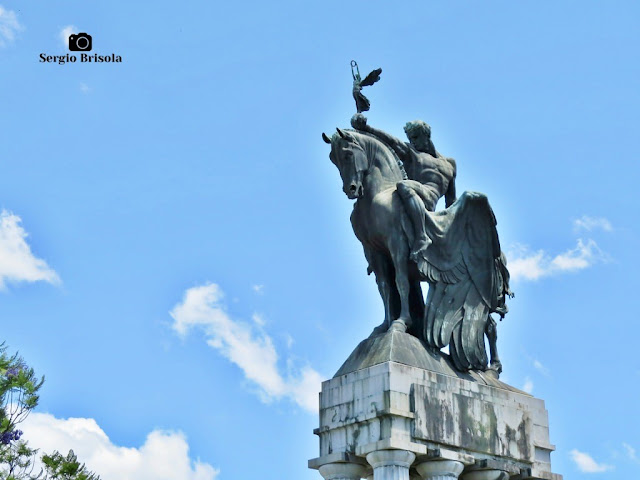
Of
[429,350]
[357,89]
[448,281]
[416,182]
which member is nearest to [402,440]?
[429,350]

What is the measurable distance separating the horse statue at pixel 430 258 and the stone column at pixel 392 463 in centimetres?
234

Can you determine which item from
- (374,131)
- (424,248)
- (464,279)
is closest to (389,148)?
(374,131)

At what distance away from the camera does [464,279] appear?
19.1 metres

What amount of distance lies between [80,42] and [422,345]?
985 cm

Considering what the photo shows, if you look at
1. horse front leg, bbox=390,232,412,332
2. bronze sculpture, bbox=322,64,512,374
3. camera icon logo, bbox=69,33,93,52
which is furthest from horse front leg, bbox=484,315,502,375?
camera icon logo, bbox=69,33,93,52

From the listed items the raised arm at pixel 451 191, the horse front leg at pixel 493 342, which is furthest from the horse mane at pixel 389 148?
the horse front leg at pixel 493 342

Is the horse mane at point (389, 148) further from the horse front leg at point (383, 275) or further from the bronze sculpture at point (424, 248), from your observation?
the horse front leg at point (383, 275)

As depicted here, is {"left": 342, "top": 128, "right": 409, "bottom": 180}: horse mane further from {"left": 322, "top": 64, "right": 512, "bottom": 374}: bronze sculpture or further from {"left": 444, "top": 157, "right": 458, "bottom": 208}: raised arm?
{"left": 444, "top": 157, "right": 458, "bottom": 208}: raised arm

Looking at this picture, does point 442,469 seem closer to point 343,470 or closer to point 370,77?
point 343,470

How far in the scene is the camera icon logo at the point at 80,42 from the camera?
22.5 meters

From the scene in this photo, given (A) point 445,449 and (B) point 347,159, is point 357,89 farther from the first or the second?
(A) point 445,449

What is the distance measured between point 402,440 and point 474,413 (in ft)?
5.46

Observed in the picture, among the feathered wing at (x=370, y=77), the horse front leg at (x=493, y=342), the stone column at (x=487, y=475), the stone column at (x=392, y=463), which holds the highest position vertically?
the feathered wing at (x=370, y=77)

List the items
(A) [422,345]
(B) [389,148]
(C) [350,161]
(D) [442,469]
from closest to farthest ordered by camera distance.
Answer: (D) [442,469] → (A) [422,345] → (C) [350,161] → (B) [389,148]
